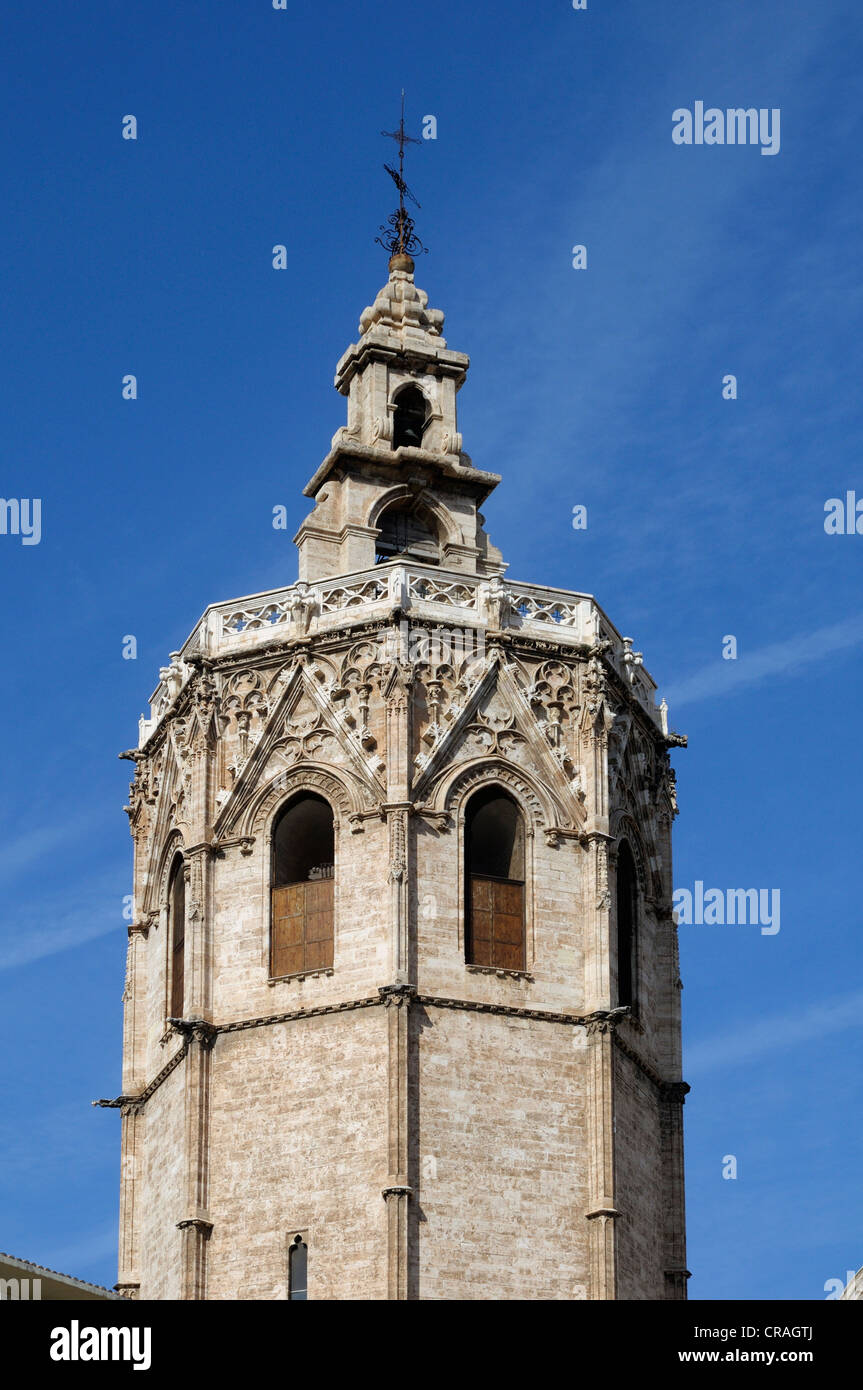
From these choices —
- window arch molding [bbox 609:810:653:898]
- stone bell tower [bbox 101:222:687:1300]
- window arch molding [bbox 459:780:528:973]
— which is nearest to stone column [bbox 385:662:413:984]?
stone bell tower [bbox 101:222:687:1300]

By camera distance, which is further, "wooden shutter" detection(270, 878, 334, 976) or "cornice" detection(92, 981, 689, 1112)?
"wooden shutter" detection(270, 878, 334, 976)

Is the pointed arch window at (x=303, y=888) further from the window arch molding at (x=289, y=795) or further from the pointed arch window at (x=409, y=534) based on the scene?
the pointed arch window at (x=409, y=534)

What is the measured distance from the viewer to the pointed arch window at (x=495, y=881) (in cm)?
5303

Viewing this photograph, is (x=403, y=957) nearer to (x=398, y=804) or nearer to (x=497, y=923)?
(x=497, y=923)

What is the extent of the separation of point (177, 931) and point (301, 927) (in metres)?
3.46

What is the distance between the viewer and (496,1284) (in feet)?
165

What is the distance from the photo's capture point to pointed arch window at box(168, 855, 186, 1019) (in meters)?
54.6

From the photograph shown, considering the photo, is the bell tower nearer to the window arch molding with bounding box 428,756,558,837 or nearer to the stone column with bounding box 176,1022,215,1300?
the window arch molding with bounding box 428,756,558,837

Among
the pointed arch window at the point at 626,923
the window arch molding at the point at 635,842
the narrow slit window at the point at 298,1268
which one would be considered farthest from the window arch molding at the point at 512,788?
the narrow slit window at the point at 298,1268

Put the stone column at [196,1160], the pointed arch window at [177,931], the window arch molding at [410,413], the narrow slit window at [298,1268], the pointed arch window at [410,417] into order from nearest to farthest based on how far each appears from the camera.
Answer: the narrow slit window at [298,1268] < the stone column at [196,1160] < the pointed arch window at [177,931] < the window arch molding at [410,413] < the pointed arch window at [410,417]

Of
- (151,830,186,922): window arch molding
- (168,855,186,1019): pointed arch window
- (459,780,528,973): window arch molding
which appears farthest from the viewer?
(151,830,186,922): window arch molding

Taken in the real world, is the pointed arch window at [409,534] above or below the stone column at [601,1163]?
above

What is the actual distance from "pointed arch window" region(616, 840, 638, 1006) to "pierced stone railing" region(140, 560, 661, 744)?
352 centimetres
